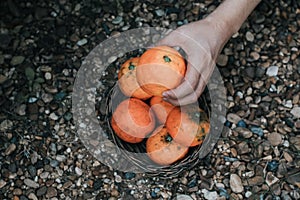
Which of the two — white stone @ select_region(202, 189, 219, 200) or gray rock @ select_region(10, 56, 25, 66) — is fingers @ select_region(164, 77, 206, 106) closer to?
white stone @ select_region(202, 189, 219, 200)

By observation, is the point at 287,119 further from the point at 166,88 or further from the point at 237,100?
the point at 166,88

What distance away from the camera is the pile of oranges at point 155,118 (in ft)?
5.41

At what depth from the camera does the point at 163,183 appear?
187 cm

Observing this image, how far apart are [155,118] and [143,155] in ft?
0.42

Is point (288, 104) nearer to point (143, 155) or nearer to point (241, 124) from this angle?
point (241, 124)

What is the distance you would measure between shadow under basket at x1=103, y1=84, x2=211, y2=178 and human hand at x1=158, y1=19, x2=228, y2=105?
190 millimetres

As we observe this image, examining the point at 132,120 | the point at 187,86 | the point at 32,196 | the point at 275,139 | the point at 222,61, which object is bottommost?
the point at 32,196

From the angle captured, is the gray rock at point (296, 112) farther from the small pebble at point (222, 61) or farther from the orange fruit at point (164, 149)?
the orange fruit at point (164, 149)

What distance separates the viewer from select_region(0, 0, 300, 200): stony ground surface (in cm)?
187

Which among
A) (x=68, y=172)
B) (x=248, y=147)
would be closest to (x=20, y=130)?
(x=68, y=172)

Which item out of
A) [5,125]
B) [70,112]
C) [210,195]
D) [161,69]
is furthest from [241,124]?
[5,125]

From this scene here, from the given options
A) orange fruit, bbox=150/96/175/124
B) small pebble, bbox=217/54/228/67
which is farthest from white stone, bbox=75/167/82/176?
small pebble, bbox=217/54/228/67

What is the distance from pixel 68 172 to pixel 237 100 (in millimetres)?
676

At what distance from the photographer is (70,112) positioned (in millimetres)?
2008
